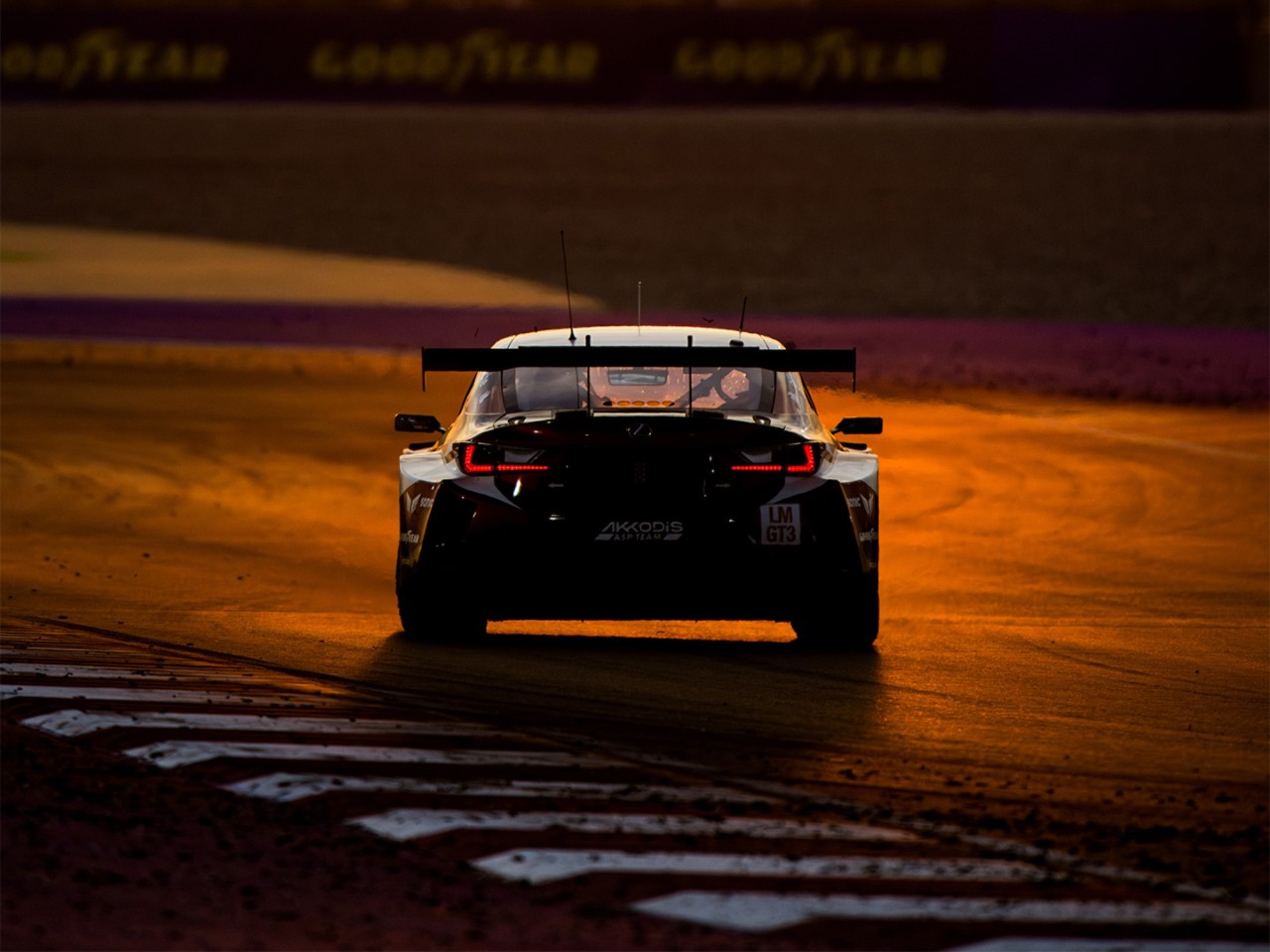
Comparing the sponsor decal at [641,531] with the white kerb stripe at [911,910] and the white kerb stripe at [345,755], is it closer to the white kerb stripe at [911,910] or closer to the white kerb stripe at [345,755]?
the white kerb stripe at [345,755]

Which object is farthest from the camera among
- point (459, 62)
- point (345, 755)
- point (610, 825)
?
point (459, 62)

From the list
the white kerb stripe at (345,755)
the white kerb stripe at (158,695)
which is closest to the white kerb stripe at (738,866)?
the white kerb stripe at (345,755)

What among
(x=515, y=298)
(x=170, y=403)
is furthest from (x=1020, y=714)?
(x=515, y=298)

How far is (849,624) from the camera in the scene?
35.0 ft

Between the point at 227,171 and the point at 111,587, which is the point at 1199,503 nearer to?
the point at 111,587

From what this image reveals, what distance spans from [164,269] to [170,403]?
694 inches

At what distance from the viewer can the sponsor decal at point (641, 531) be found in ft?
32.7

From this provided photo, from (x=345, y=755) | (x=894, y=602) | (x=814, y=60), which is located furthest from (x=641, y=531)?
(x=814, y=60)

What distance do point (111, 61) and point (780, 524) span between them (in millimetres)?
39823

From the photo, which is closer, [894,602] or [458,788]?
[458,788]

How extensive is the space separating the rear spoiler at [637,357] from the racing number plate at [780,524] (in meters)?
0.57

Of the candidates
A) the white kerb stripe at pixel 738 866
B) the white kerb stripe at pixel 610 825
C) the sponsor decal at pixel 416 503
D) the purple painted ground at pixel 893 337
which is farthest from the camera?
the purple painted ground at pixel 893 337

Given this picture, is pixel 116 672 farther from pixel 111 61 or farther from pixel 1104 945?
pixel 111 61

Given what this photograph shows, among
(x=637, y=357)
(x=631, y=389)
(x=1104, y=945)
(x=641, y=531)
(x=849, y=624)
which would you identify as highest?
(x=637, y=357)
